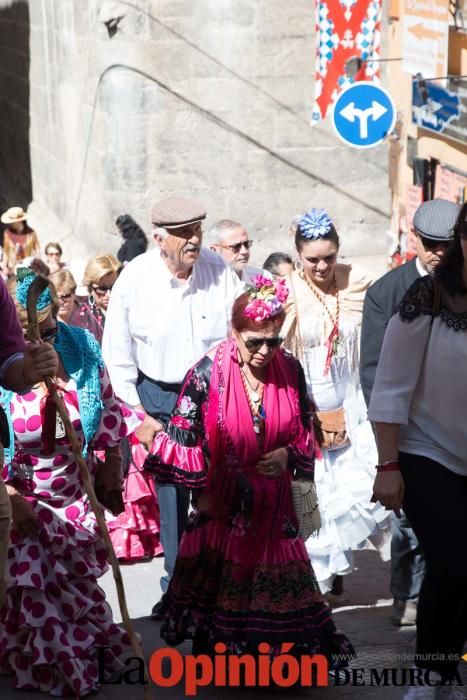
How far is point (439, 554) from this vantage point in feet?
15.5

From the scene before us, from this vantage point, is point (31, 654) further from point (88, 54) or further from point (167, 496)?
point (88, 54)

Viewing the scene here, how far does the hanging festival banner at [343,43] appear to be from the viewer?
12.6 m

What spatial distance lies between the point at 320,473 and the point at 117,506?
137cm

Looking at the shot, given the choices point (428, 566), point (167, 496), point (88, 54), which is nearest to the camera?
point (428, 566)

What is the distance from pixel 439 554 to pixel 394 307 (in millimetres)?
1563

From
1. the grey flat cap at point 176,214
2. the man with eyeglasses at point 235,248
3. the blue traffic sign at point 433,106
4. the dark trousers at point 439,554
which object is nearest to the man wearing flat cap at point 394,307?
the grey flat cap at point 176,214

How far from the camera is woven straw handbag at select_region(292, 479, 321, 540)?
19.1ft

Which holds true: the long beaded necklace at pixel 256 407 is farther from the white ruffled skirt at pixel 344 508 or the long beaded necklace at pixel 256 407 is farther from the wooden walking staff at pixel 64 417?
the white ruffled skirt at pixel 344 508

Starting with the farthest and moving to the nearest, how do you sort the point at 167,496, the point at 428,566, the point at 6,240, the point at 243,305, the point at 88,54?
1. the point at 88,54
2. the point at 6,240
3. the point at 167,496
4. the point at 243,305
5. the point at 428,566

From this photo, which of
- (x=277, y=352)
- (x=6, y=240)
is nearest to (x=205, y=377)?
(x=277, y=352)

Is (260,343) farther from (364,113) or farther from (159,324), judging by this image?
(364,113)

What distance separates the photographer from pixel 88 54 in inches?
628

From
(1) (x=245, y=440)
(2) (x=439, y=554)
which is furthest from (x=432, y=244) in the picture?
(2) (x=439, y=554)

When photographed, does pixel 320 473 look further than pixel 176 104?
No
